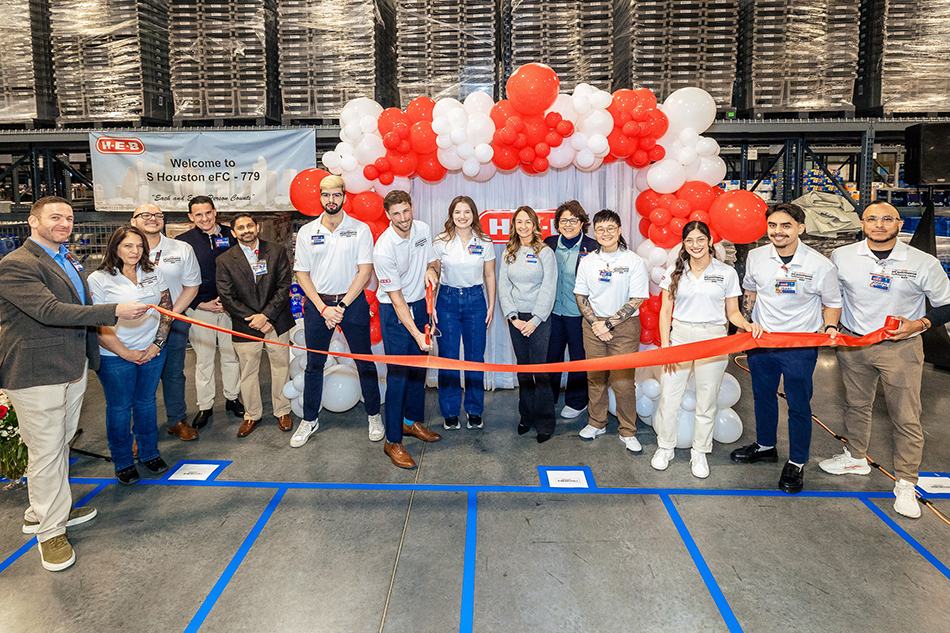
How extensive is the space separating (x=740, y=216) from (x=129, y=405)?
15.3 ft

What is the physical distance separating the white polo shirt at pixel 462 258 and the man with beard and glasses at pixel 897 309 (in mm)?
2525

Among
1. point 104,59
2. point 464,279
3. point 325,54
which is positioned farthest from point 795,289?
point 104,59

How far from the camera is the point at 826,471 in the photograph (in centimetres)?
422

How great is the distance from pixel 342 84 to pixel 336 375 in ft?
12.3

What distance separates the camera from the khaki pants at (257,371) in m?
4.91

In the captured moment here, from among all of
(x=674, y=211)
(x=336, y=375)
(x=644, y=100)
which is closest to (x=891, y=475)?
(x=674, y=211)

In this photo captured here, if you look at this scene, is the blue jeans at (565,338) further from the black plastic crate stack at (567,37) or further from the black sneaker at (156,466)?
the black plastic crate stack at (567,37)

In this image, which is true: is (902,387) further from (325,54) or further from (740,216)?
(325,54)

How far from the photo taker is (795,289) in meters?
3.74

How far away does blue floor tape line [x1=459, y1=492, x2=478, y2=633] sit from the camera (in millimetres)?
2727

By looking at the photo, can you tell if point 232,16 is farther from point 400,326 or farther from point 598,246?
point 598,246

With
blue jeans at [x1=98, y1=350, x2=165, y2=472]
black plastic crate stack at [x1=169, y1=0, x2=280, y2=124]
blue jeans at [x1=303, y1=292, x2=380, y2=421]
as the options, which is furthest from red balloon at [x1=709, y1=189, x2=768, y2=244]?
black plastic crate stack at [x1=169, y1=0, x2=280, y2=124]

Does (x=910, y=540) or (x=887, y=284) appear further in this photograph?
(x=887, y=284)

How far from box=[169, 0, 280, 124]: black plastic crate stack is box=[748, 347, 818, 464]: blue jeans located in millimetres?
6204
